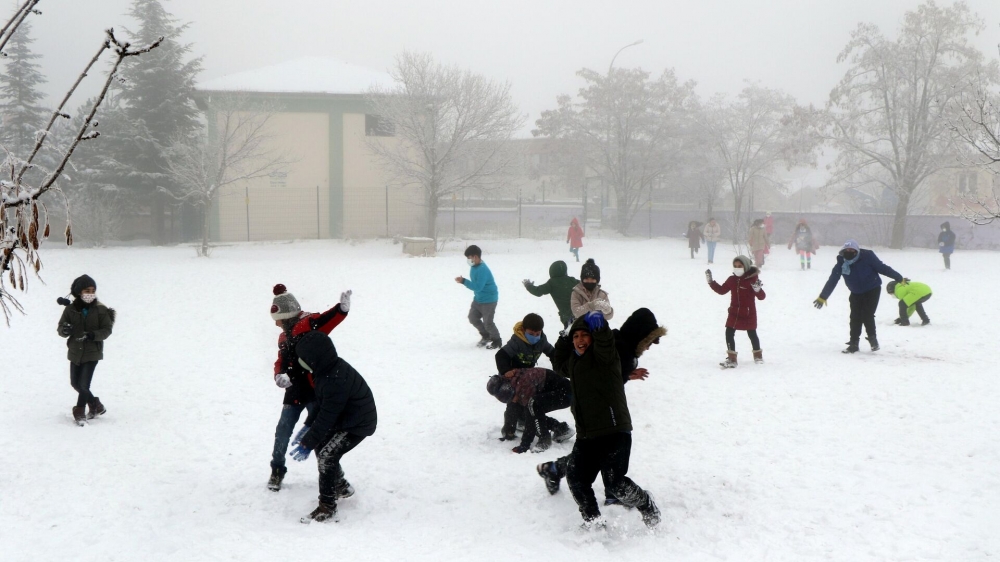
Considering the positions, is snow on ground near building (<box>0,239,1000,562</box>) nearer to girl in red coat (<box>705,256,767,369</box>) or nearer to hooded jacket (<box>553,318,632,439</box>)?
girl in red coat (<box>705,256,767,369</box>)

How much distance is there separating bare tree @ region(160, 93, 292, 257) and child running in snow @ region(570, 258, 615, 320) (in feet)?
69.3

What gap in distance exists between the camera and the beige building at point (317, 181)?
115ft

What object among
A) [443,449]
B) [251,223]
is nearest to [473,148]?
[251,223]

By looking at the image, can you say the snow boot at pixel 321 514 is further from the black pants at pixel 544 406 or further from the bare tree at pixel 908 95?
the bare tree at pixel 908 95

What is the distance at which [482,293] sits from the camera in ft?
38.5

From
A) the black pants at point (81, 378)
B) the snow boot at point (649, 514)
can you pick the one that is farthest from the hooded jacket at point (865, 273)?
the black pants at point (81, 378)

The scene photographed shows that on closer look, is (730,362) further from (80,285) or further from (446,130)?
(446,130)

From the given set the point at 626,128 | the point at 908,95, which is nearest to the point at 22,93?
the point at 626,128

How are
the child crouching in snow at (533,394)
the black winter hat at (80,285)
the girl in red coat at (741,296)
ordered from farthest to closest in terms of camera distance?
the girl in red coat at (741,296) → the black winter hat at (80,285) → the child crouching in snow at (533,394)

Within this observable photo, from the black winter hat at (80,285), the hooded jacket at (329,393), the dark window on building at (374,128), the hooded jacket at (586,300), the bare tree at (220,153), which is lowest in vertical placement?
the hooded jacket at (329,393)

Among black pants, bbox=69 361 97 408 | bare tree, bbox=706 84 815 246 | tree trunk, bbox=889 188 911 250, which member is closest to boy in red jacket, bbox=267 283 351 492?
black pants, bbox=69 361 97 408

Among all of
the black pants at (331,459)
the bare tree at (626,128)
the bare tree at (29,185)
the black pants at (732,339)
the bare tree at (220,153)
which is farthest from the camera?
the bare tree at (626,128)

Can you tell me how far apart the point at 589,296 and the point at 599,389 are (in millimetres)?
3207

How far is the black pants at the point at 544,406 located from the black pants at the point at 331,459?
189cm
